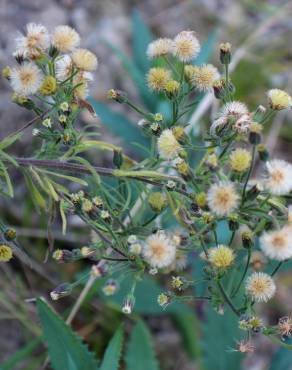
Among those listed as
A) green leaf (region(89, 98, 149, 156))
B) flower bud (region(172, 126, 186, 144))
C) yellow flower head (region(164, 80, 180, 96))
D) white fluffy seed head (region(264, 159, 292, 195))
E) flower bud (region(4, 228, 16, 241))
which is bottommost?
green leaf (region(89, 98, 149, 156))

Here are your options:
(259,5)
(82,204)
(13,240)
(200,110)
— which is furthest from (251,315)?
(259,5)

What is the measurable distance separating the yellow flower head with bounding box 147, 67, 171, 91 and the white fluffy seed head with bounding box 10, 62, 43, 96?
323 mm

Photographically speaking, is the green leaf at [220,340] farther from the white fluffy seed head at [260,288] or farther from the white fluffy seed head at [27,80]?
the white fluffy seed head at [27,80]

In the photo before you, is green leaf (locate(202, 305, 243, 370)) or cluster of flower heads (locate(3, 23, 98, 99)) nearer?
cluster of flower heads (locate(3, 23, 98, 99))

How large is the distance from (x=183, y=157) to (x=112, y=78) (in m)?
2.48

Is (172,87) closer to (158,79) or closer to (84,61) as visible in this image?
(158,79)

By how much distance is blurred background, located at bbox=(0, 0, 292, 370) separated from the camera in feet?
10.2

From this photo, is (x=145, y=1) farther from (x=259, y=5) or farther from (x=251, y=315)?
(x=251, y=315)

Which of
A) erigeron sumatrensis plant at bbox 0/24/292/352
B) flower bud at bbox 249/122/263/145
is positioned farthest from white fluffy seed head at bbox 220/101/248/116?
flower bud at bbox 249/122/263/145

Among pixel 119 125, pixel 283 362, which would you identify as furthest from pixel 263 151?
pixel 119 125

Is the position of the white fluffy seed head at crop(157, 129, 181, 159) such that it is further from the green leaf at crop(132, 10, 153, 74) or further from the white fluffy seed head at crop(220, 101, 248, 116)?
the green leaf at crop(132, 10, 153, 74)

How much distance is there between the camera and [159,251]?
1.61m

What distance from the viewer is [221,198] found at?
153 centimetres

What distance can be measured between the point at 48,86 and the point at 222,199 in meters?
0.61
